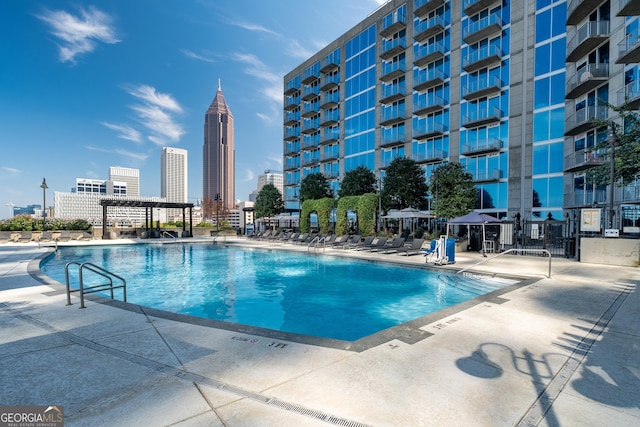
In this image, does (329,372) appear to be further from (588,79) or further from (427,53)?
(427,53)

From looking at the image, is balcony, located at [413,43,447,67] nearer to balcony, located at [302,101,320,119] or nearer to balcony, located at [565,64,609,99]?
balcony, located at [565,64,609,99]

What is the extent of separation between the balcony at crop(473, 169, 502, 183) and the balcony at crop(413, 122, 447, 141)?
18.7ft

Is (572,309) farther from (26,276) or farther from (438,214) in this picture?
(438,214)

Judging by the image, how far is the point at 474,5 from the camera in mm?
26812

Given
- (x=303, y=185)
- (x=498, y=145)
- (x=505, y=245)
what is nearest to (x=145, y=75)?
(x=303, y=185)

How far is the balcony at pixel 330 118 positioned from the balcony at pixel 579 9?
85.5 ft

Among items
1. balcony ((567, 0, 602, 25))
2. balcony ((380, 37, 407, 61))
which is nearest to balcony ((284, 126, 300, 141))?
balcony ((380, 37, 407, 61))

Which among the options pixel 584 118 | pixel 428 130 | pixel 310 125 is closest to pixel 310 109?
pixel 310 125

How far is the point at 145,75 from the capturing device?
38.3 m

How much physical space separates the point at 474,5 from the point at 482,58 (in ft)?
16.4

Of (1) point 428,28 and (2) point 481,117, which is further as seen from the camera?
(1) point 428,28

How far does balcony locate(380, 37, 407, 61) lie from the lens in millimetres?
33656

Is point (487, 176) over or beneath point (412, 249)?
over

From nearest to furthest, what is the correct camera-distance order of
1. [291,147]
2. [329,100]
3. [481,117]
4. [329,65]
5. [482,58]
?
1. [482,58]
2. [481,117]
3. [329,65]
4. [329,100]
5. [291,147]
